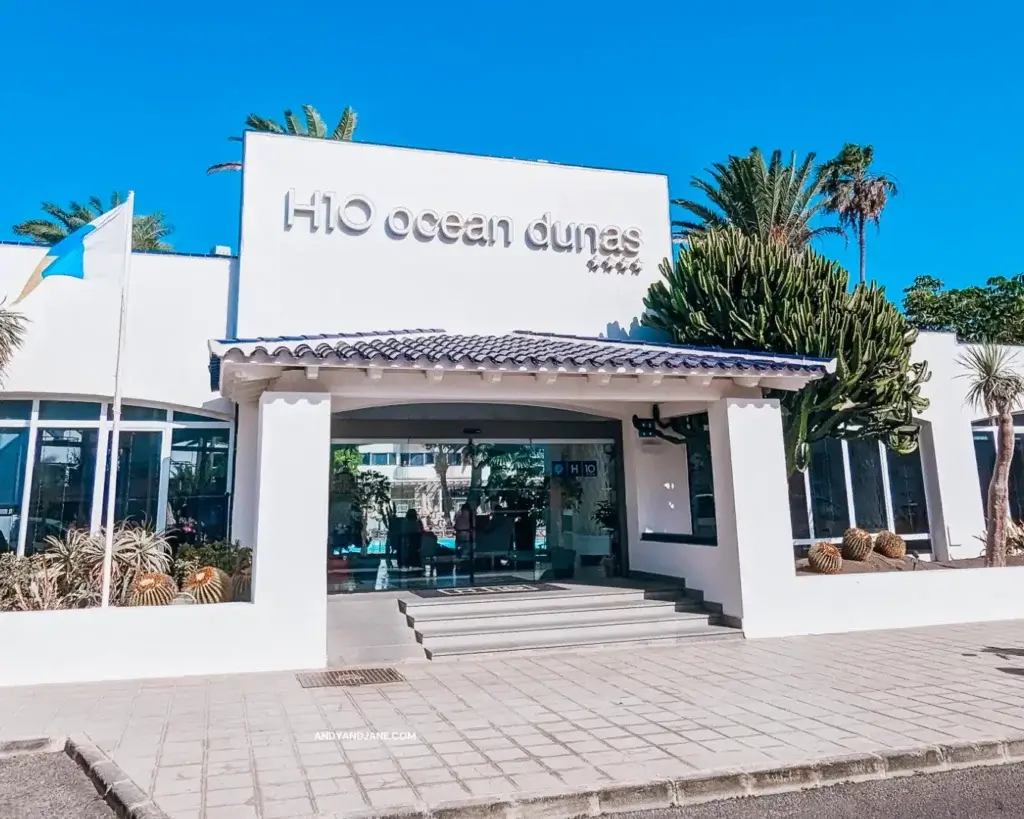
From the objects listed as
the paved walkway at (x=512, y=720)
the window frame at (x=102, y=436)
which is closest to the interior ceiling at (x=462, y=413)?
the window frame at (x=102, y=436)

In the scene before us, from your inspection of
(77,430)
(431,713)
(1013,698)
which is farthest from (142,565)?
(1013,698)

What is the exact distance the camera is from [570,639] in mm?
9453

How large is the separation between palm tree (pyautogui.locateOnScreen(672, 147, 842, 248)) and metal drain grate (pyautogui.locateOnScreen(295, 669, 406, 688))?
1852 cm

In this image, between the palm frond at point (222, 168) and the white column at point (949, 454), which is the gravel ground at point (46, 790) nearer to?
the white column at point (949, 454)

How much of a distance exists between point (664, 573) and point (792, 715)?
5.75 metres

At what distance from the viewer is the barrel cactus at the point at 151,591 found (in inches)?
352

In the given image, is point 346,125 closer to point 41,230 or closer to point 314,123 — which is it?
point 314,123

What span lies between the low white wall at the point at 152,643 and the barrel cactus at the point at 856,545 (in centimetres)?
1011

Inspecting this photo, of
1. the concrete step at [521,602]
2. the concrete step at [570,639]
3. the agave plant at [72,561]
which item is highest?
the agave plant at [72,561]

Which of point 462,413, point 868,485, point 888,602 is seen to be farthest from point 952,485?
point 462,413

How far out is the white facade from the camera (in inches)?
331

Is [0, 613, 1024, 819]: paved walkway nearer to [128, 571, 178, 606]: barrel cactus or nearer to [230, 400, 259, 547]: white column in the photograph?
[128, 571, 178, 606]: barrel cactus

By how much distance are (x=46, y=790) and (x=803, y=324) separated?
35.8 feet

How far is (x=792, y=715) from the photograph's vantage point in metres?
6.14
